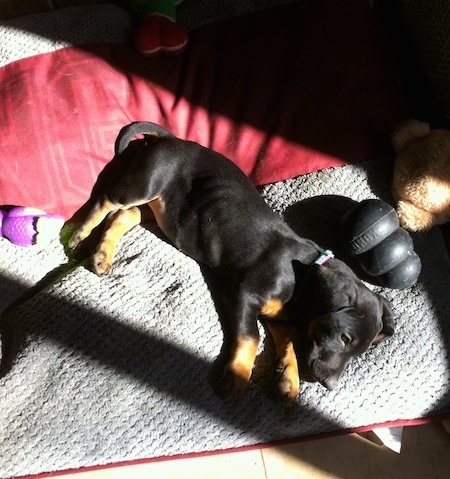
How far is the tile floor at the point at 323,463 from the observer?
2.26m

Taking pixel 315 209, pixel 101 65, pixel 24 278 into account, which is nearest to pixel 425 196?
pixel 315 209

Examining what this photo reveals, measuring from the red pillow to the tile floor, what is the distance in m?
1.00

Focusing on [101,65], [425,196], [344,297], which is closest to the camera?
[344,297]

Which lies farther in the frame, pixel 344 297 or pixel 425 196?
pixel 425 196

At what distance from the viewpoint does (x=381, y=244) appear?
2109 millimetres

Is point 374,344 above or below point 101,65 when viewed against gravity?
below

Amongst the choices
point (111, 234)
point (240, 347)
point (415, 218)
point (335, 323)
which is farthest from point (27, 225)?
point (415, 218)

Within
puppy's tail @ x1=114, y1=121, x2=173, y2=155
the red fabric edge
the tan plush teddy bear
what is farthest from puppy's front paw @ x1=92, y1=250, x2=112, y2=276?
the tan plush teddy bear

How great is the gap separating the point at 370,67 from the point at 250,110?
19.4 inches

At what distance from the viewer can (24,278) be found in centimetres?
232

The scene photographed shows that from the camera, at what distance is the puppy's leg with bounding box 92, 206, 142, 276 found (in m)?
2.20

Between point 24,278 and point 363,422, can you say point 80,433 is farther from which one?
point 363,422

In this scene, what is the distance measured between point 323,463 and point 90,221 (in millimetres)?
1219

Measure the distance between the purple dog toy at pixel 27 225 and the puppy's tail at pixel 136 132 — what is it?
0.36 m
